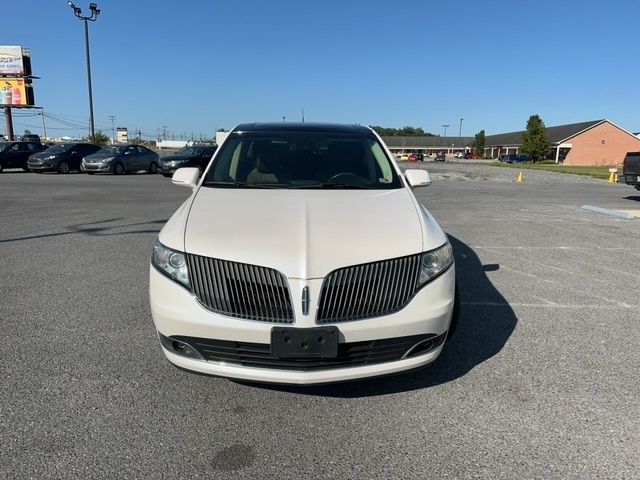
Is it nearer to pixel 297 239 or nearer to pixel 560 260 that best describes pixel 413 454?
pixel 297 239

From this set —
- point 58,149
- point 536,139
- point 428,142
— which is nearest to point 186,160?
point 58,149

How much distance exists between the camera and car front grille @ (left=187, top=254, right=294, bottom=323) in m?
2.56

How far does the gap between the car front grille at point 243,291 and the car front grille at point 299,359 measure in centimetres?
17

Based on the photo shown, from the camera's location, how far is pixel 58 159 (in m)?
23.1

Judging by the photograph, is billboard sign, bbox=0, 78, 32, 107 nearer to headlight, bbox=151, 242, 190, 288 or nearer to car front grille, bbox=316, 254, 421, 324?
headlight, bbox=151, 242, 190, 288

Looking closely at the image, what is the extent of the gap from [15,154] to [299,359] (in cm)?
2667

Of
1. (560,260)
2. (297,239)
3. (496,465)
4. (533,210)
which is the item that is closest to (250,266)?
(297,239)

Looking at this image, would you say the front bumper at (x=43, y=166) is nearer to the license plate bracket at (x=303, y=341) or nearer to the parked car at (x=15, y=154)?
the parked car at (x=15, y=154)

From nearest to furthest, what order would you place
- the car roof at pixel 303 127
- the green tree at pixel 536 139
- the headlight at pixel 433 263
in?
the headlight at pixel 433 263
the car roof at pixel 303 127
the green tree at pixel 536 139

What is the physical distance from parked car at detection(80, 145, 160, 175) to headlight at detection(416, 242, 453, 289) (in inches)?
908

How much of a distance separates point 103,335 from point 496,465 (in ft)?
10.0

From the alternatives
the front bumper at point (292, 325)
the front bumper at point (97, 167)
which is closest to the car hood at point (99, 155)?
the front bumper at point (97, 167)

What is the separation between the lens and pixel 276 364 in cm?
259

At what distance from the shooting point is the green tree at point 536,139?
221 feet
